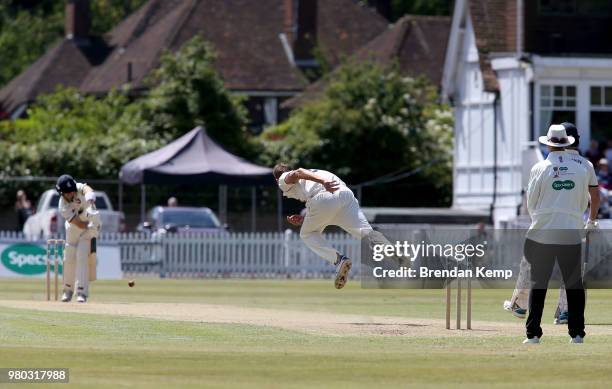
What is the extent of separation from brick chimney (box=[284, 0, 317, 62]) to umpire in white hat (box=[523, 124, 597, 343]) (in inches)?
1712

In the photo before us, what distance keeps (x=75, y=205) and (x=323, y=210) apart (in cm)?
382

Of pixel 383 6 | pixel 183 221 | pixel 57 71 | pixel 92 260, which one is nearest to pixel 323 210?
pixel 92 260

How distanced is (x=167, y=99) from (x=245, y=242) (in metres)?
12.7

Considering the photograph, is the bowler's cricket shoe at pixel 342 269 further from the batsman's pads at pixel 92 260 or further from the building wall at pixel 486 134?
the building wall at pixel 486 134

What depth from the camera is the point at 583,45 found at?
37.7 metres

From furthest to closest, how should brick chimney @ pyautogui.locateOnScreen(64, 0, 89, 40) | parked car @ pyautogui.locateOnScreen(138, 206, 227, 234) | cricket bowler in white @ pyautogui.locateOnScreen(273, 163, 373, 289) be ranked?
brick chimney @ pyautogui.locateOnScreen(64, 0, 89, 40) → parked car @ pyautogui.locateOnScreen(138, 206, 227, 234) → cricket bowler in white @ pyautogui.locateOnScreen(273, 163, 373, 289)

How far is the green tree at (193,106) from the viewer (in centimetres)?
4422

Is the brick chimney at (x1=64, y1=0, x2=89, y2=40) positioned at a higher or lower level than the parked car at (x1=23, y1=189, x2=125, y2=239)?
higher

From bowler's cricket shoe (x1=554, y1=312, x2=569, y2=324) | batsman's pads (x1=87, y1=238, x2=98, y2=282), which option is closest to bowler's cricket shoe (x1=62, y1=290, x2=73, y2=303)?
batsman's pads (x1=87, y1=238, x2=98, y2=282)

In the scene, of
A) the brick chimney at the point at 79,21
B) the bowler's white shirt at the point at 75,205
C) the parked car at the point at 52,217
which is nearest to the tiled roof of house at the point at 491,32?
the parked car at the point at 52,217

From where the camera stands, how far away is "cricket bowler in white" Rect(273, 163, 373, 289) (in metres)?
16.4

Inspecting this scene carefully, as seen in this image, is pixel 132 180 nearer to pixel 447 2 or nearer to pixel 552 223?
pixel 552 223

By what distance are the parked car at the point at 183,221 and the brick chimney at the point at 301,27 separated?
69.7 ft

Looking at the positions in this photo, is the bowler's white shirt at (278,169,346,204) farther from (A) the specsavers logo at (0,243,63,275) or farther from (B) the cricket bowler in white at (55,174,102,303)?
(A) the specsavers logo at (0,243,63,275)
